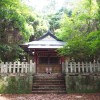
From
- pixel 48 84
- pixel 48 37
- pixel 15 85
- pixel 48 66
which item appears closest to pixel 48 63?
pixel 48 66

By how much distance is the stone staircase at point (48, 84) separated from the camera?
1255 cm

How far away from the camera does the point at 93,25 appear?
19.5 m

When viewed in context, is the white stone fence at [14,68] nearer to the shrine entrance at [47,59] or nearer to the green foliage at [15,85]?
the green foliage at [15,85]

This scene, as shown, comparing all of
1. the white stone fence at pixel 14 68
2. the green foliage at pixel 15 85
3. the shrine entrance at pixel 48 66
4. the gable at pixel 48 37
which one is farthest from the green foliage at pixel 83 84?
the gable at pixel 48 37

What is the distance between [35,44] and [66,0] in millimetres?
→ 43961

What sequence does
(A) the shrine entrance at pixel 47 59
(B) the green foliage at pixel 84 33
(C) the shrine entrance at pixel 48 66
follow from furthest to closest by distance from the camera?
(C) the shrine entrance at pixel 48 66 → (A) the shrine entrance at pixel 47 59 → (B) the green foliage at pixel 84 33

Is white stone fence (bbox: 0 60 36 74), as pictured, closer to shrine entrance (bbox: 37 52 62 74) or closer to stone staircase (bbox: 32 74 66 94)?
stone staircase (bbox: 32 74 66 94)

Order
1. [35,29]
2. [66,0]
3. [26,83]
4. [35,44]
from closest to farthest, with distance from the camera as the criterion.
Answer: [26,83]
[35,44]
[35,29]
[66,0]

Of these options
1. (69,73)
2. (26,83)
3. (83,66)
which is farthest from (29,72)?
(83,66)

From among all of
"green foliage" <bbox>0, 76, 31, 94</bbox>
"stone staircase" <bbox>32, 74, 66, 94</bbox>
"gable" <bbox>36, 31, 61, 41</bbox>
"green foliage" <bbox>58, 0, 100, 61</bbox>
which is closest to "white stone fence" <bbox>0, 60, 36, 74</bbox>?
"green foliage" <bbox>0, 76, 31, 94</bbox>

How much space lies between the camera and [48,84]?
43.7ft

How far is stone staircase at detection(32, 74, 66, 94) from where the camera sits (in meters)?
12.5

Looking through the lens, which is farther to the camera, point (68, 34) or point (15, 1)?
point (68, 34)

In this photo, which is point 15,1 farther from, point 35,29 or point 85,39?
point 35,29
